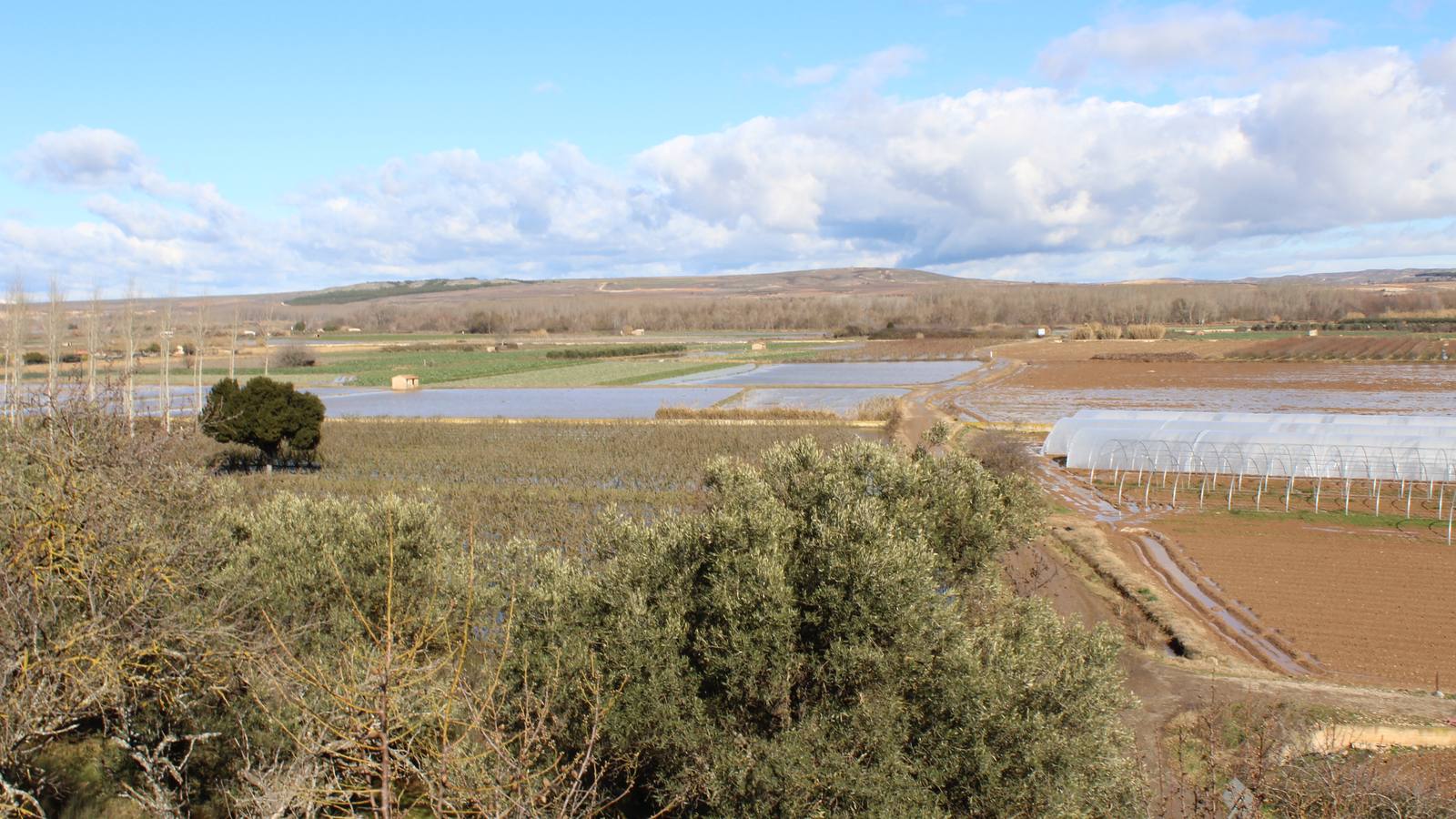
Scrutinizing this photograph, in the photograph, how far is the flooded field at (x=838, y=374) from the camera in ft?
216

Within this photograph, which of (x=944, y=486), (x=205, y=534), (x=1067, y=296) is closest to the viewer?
(x=205, y=534)

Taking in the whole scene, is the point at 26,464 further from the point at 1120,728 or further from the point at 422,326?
the point at 422,326

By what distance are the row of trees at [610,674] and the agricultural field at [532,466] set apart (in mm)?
10159

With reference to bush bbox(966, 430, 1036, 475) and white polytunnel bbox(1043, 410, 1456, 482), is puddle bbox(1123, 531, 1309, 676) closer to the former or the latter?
bush bbox(966, 430, 1036, 475)

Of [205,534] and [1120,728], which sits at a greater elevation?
[205,534]

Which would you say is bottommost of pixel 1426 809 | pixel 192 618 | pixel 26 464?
pixel 1426 809

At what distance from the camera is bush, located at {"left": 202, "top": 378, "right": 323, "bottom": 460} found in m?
31.9

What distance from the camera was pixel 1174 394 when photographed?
5656 cm

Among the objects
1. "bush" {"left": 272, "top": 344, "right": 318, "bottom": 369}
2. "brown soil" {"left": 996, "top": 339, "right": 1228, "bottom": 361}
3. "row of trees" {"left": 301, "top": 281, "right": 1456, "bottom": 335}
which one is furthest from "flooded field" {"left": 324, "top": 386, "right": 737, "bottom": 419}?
"row of trees" {"left": 301, "top": 281, "right": 1456, "bottom": 335}

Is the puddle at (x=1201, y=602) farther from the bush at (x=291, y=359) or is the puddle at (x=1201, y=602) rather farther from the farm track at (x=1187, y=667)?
the bush at (x=291, y=359)

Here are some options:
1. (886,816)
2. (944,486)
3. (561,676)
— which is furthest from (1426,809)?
(561,676)

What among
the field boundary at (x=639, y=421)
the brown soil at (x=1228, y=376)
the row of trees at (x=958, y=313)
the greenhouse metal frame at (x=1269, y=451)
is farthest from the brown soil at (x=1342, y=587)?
the row of trees at (x=958, y=313)

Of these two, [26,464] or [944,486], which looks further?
[944,486]

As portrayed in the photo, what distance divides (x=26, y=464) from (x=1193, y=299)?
175m
